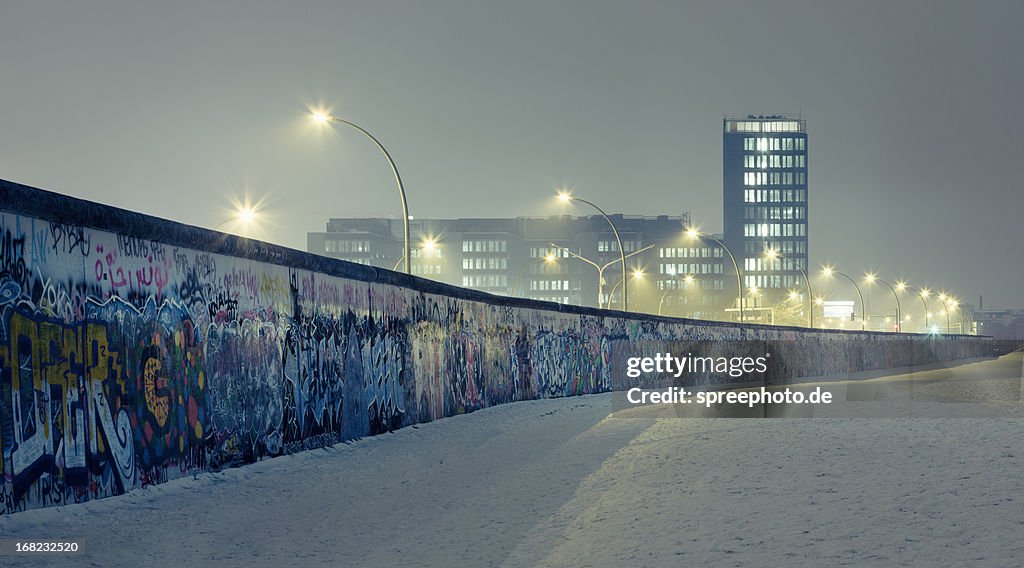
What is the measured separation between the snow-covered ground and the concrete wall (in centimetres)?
34

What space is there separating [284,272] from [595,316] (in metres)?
16.2

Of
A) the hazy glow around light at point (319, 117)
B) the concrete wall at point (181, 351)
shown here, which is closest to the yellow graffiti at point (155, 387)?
the concrete wall at point (181, 351)

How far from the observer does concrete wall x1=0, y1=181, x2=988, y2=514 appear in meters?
7.86


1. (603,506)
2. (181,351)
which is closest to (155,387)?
(181,351)

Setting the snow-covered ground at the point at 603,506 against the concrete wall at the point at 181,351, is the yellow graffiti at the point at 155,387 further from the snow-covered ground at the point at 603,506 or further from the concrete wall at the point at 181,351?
the snow-covered ground at the point at 603,506

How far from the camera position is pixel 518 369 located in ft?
72.8

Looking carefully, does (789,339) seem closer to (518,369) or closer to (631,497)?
(518,369)

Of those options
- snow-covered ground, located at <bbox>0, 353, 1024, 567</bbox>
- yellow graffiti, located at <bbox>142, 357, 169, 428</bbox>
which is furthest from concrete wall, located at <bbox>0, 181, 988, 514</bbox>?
snow-covered ground, located at <bbox>0, 353, 1024, 567</bbox>

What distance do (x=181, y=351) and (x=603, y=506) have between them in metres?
4.05

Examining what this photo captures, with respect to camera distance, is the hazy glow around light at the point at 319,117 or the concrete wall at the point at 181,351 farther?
the hazy glow around light at the point at 319,117

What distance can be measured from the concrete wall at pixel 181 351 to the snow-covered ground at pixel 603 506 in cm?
34

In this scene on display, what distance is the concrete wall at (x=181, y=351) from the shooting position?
786 centimetres

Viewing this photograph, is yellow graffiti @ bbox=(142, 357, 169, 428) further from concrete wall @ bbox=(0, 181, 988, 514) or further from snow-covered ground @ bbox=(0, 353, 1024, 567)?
snow-covered ground @ bbox=(0, 353, 1024, 567)

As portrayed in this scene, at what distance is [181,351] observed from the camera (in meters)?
A: 9.97
